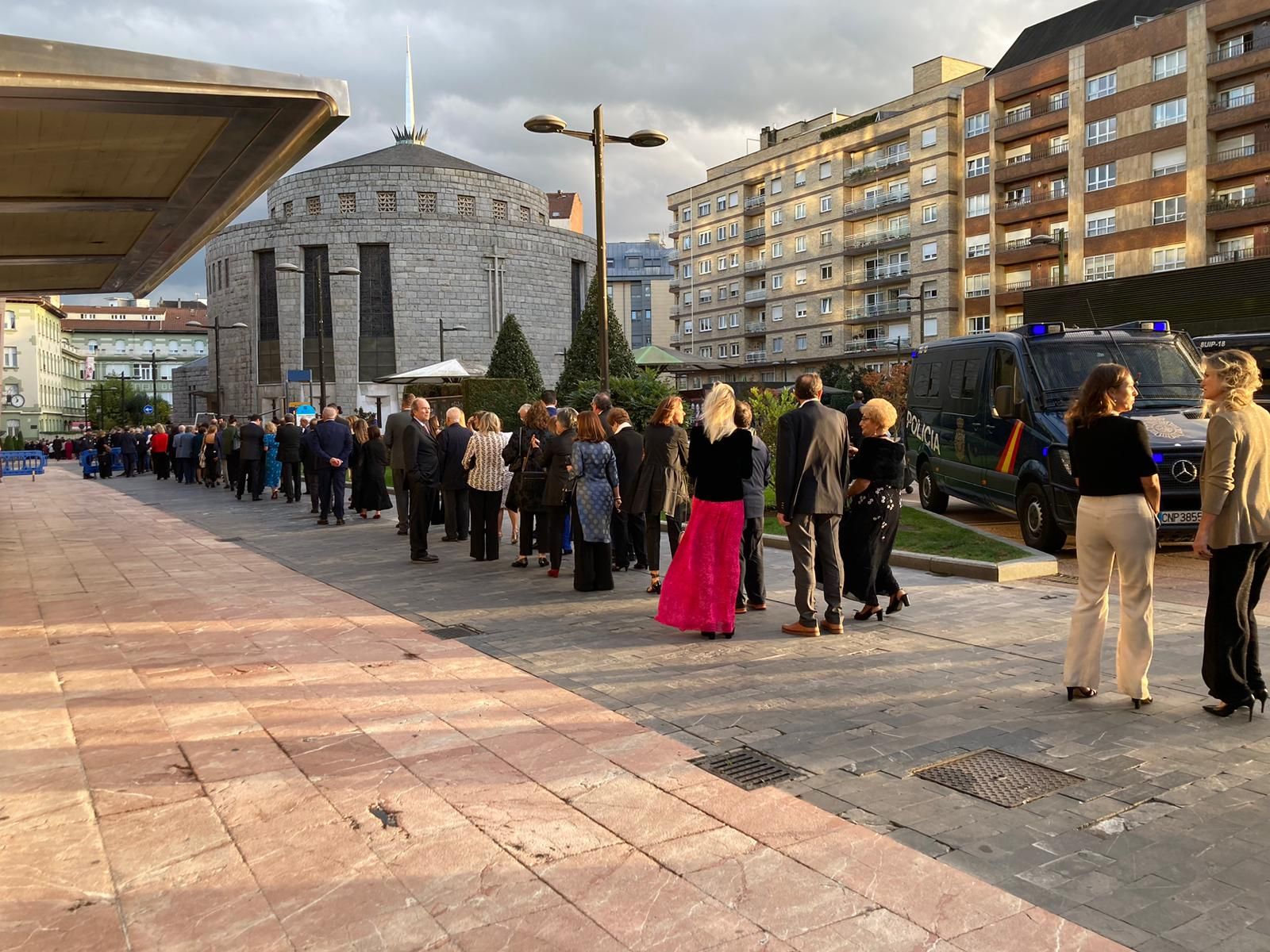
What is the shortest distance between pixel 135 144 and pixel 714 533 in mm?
5902

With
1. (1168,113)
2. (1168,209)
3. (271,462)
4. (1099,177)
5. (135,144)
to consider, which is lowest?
(271,462)

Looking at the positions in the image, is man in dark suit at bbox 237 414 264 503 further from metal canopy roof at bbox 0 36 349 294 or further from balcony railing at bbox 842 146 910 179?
balcony railing at bbox 842 146 910 179

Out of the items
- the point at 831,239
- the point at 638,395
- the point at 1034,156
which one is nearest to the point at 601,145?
the point at 638,395

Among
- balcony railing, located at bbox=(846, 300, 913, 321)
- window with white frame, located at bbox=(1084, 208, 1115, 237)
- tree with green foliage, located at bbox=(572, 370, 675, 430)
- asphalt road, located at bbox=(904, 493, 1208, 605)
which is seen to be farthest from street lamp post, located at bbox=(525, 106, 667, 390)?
balcony railing, located at bbox=(846, 300, 913, 321)

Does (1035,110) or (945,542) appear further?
(1035,110)

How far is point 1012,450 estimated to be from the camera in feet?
39.6

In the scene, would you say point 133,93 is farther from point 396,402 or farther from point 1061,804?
point 396,402

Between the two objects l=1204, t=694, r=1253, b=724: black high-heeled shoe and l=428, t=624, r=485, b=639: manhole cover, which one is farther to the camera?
l=428, t=624, r=485, b=639: manhole cover

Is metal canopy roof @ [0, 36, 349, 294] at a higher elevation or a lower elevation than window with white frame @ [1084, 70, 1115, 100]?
lower

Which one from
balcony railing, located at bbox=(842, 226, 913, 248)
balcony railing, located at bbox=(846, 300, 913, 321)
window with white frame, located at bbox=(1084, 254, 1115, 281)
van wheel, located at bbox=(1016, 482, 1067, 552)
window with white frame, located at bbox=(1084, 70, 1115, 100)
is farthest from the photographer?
balcony railing, located at bbox=(842, 226, 913, 248)

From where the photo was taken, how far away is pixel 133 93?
6555 mm

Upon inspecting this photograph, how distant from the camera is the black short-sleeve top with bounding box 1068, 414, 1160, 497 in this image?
530cm

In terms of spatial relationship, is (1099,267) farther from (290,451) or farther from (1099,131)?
(290,451)

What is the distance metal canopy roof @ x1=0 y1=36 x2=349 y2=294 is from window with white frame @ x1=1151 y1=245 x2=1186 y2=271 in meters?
46.8
